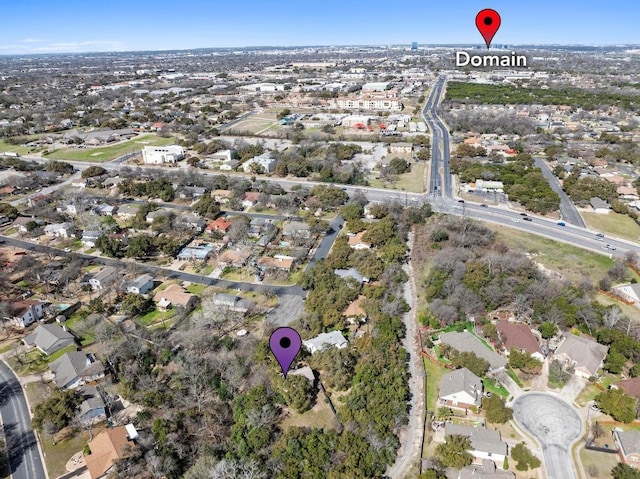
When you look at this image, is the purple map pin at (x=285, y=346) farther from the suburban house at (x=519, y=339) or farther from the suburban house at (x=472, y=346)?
the suburban house at (x=519, y=339)

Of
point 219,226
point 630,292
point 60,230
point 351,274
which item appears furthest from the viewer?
point 219,226

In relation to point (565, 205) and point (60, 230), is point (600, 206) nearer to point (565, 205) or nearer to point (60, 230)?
point (565, 205)

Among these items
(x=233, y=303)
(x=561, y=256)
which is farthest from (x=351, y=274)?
(x=561, y=256)

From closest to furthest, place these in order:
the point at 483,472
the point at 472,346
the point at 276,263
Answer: the point at 483,472, the point at 472,346, the point at 276,263

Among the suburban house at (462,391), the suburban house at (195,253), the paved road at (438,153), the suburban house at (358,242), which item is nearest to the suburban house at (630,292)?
the suburban house at (462,391)

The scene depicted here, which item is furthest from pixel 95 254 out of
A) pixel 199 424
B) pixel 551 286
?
pixel 551 286

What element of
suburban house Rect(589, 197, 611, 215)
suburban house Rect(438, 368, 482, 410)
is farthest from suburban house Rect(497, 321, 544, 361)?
suburban house Rect(589, 197, 611, 215)

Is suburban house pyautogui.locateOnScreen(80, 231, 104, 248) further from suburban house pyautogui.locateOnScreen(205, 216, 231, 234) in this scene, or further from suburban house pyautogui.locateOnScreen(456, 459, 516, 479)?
suburban house pyautogui.locateOnScreen(456, 459, 516, 479)
